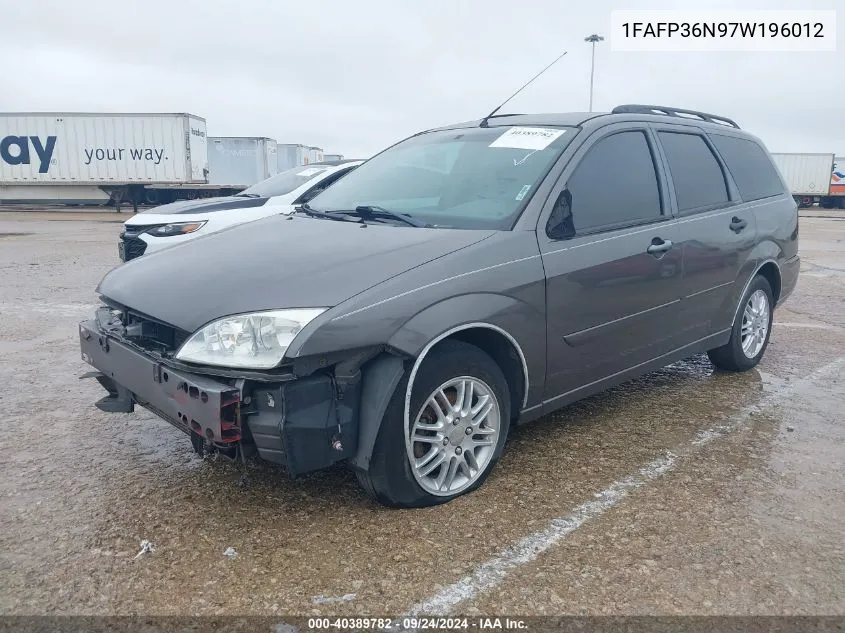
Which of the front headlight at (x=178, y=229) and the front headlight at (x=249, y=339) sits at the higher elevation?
the front headlight at (x=178, y=229)

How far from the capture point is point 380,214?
353cm

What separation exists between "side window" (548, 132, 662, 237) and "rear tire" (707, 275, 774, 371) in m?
1.34

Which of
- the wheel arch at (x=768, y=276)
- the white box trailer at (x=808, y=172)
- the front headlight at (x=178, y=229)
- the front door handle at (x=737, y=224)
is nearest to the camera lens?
the front door handle at (x=737, y=224)

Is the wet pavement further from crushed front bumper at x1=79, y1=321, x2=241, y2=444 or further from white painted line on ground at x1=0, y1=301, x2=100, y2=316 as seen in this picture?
white painted line on ground at x1=0, y1=301, x2=100, y2=316

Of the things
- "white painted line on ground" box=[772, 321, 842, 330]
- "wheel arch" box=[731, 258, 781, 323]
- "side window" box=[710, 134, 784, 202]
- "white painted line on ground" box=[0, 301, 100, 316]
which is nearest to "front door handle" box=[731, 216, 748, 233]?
"side window" box=[710, 134, 784, 202]

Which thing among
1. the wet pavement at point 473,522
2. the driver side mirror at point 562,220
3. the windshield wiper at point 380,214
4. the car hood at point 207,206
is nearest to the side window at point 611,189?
the driver side mirror at point 562,220

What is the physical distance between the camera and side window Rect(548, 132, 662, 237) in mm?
3457

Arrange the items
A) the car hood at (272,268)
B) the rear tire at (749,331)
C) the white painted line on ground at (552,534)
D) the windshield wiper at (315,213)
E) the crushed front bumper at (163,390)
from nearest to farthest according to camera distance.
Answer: the white painted line on ground at (552,534), the crushed front bumper at (163,390), the car hood at (272,268), the windshield wiper at (315,213), the rear tire at (749,331)

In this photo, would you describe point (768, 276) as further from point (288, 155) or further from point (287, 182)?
point (288, 155)

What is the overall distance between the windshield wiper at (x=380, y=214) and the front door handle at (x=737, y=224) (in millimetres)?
2298

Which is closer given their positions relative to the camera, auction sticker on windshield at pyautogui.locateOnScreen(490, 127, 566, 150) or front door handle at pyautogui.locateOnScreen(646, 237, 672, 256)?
auction sticker on windshield at pyautogui.locateOnScreen(490, 127, 566, 150)

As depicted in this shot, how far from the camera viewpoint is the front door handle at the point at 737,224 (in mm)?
4516

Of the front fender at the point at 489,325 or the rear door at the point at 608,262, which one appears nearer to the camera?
the front fender at the point at 489,325

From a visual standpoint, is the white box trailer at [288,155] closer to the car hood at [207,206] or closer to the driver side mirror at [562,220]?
the car hood at [207,206]
